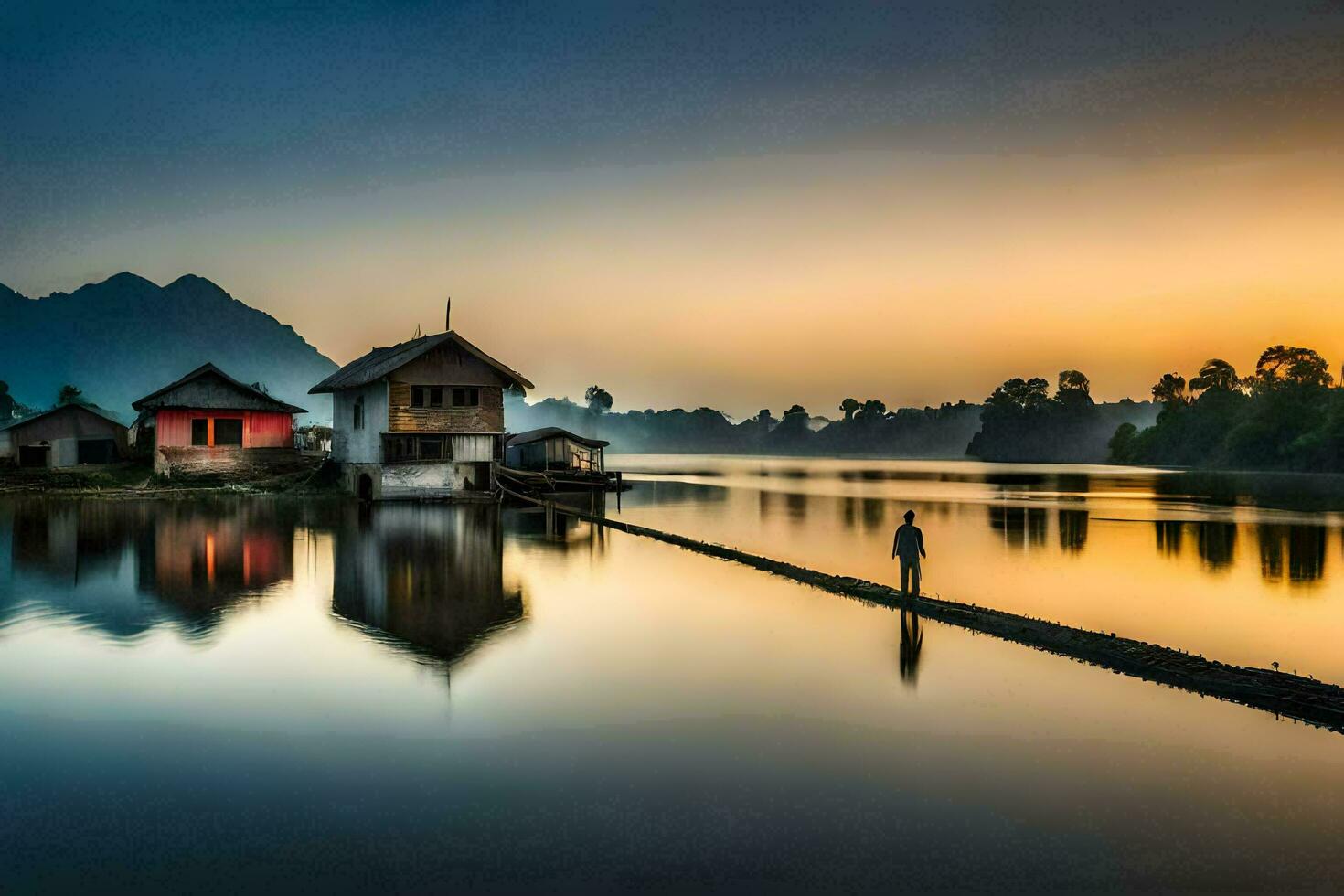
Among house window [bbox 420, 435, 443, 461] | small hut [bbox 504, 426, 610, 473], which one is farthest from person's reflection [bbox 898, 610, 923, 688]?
small hut [bbox 504, 426, 610, 473]

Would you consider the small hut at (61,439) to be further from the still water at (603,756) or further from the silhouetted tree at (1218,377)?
the silhouetted tree at (1218,377)

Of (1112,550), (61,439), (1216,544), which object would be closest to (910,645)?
(1112,550)

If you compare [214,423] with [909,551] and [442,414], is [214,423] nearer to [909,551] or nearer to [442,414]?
[442,414]

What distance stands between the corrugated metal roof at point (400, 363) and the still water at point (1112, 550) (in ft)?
31.0

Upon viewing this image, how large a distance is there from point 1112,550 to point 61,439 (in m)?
51.1

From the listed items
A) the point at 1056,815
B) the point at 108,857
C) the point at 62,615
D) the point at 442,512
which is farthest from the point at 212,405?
the point at 1056,815

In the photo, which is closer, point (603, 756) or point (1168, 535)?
point (603, 756)

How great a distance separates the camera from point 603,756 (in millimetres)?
9766

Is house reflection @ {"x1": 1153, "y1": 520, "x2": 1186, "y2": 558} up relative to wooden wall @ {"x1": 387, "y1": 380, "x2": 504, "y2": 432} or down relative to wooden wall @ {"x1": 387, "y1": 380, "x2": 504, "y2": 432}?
down

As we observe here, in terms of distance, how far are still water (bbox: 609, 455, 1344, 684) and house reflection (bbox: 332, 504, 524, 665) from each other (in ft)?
32.8

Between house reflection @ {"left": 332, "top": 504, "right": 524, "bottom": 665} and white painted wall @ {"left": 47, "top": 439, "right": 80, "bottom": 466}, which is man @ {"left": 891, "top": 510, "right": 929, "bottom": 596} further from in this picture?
white painted wall @ {"left": 47, "top": 439, "right": 80, "bottom": 466}

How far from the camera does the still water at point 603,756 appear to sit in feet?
23.8

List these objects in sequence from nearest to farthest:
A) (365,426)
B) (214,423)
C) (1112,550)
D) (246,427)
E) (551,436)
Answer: (1112,550) < (365,426) < (214,423) < (246,427) < (551,436)

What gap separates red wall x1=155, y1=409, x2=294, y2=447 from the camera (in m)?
47.1
